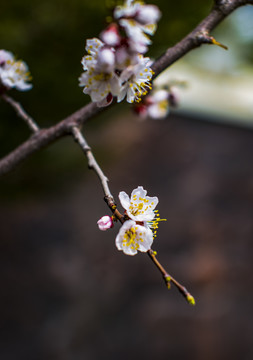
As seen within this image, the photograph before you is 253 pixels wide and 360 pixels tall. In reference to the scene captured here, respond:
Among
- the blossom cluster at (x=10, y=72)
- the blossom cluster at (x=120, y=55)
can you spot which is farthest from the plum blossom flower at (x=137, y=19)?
the blossom cluster at (x=10, y=72)

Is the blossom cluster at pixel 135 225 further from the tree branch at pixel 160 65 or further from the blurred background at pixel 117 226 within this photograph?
the blurred background at pixel 117 226

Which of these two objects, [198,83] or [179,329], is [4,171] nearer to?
[179,329]

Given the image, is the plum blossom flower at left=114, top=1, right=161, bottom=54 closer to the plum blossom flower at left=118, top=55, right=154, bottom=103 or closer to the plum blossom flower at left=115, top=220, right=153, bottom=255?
the plum blossom flower at left=118, top=55, right=154, bottom=103

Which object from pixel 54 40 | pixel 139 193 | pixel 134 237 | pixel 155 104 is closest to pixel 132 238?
pixel 134 237

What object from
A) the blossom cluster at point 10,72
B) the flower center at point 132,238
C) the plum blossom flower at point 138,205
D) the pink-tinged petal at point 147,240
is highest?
the blossom cluster at point 10,72

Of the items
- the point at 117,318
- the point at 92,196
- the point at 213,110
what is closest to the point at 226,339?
the point at 117,318

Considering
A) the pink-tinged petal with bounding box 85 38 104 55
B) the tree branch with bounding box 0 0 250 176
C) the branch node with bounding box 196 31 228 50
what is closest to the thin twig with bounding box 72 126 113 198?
the tree branch with bounding box 0 0 250 176
